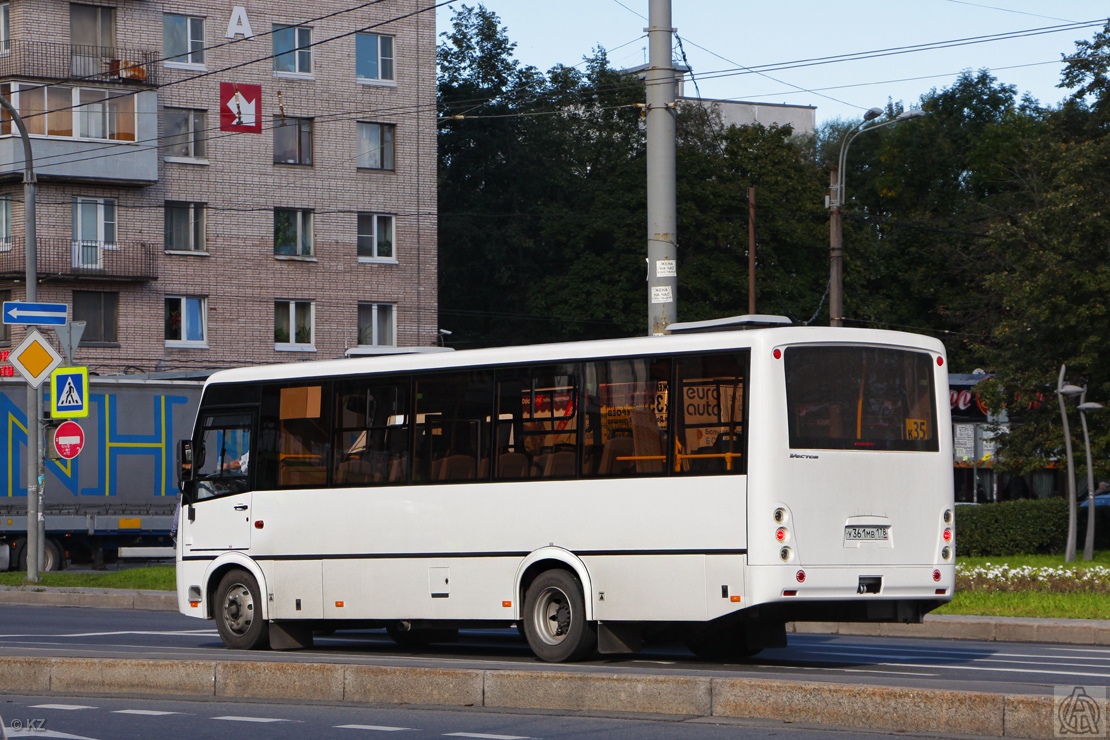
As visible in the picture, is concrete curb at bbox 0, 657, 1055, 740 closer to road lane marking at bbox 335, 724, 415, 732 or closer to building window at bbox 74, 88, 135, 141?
road lane marking at bbox 335, 724, 415, 732

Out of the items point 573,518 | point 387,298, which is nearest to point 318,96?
point 387,298

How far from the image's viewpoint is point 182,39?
53.6 m

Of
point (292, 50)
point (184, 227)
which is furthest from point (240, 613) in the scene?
point (292, 50)

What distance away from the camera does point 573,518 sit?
14195 mm

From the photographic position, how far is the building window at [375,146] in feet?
188

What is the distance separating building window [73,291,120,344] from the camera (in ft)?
171

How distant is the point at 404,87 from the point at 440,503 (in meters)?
44.1

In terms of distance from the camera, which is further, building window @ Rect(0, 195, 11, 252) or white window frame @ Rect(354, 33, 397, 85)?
white window frame @ Rect(354, 33, 397, 85)

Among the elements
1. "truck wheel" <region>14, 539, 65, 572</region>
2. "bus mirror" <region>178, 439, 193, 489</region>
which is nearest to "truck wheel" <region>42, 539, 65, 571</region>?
"truck wheel" <region>14, 539, 65, 572</region>

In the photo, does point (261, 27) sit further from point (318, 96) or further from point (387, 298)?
point (387, 298)

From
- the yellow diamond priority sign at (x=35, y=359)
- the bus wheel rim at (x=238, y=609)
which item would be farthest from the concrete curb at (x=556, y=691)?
the yellow diamond priority sign at (x=35, y=359)

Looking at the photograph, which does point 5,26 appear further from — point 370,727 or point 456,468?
point 370,727

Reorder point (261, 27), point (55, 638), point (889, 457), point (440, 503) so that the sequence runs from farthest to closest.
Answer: point (261, 27)
point (55, 638)
point (440, 503)
point (889, 457)

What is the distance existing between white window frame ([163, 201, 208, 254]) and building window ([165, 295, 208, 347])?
1527 millimetres
